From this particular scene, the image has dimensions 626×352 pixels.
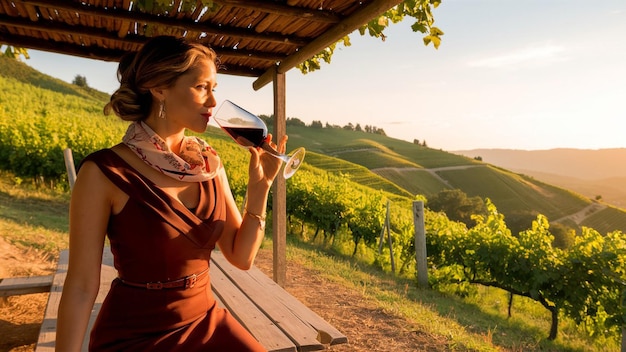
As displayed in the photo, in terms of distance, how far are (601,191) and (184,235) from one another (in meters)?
116

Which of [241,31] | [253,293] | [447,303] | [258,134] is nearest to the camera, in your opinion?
[258,134]

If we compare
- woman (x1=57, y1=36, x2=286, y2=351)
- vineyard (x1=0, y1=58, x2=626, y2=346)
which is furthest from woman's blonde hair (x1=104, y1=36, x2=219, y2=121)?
vineyard (x1=0, y1=58, x2=626, y2=346)

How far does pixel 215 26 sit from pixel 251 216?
6.96 ft

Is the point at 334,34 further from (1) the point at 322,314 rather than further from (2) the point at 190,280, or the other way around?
(1) the point at 322,314

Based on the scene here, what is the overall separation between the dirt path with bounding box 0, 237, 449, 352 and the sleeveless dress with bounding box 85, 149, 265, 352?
2774 mm

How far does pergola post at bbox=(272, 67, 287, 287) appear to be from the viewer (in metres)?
4.11

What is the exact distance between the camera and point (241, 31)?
345cm

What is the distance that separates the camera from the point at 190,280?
4.87 ft

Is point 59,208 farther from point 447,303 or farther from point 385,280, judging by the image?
point 447,303

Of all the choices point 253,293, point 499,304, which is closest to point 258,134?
point 253,293

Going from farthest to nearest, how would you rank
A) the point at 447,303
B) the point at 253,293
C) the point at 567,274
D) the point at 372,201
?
the point at 372,201, the point at 447,303, the point at 567,274, the point at 253,293

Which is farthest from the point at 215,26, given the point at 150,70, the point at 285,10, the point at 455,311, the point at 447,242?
the point at 447,242

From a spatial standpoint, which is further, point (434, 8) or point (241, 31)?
point (241, 31)

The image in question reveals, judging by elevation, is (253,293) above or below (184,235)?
below
